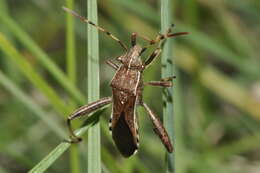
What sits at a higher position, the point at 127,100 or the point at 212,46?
the point at 212,46

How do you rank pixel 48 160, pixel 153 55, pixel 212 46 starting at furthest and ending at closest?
pixel 212 46 < pixel 153 55 < pixel 48 160

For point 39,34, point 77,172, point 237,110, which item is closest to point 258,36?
point 237,110

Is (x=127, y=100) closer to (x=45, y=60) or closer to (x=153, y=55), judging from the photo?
(x=153, y=55)

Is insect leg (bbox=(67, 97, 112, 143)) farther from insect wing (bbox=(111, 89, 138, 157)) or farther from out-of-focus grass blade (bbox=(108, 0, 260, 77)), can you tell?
out-of-focus grass blade (bbox=(108, 0, 260, 77))

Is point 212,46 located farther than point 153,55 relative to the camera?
Yes

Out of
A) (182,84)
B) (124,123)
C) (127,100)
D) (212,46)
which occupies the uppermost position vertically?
(212,46)

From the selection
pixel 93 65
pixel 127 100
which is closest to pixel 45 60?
pixel 93 65

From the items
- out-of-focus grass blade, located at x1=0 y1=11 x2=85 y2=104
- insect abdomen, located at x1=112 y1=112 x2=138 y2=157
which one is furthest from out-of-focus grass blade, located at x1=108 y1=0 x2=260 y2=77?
out-of-focus grass blade, located at x1=0 y1=11 x2=85 y2=104

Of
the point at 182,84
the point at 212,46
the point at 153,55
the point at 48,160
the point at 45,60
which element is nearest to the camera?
the point at 48,160

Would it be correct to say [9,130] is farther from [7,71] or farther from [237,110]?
[237,110]
